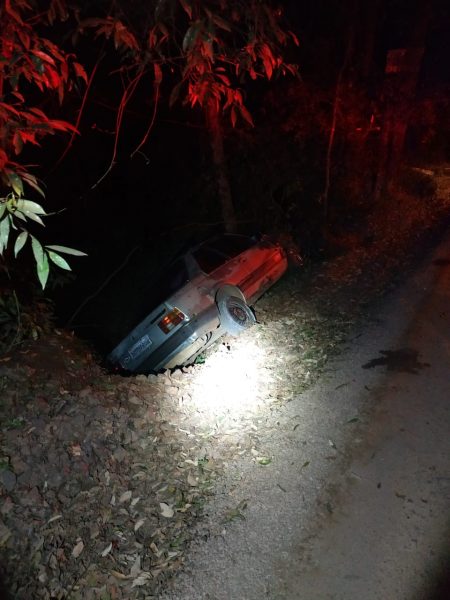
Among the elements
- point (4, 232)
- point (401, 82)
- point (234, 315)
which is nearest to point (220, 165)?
point (234, 315)

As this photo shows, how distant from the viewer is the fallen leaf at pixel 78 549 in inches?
144

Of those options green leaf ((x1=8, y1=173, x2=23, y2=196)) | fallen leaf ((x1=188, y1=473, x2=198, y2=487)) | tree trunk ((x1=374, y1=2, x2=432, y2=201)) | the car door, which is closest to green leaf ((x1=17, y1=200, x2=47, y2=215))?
green leaf ((x1=8, y1=173, x2=23, y2=196))

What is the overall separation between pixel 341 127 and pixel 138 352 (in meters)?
8.29

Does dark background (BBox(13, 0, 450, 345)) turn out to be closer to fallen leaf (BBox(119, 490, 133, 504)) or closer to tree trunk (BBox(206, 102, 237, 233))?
tree trunk (BBox(206, 102, 237, 233))

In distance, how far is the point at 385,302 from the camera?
24.6 ft

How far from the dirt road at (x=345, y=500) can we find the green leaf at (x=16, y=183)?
3249 millimetres

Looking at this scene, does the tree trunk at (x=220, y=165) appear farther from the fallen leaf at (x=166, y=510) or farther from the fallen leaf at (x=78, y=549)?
the fallen leaf at (x=78, y=549)

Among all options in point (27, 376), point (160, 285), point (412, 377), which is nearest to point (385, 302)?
point (412, 377)

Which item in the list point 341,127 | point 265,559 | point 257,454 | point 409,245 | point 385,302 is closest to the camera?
point 265,559

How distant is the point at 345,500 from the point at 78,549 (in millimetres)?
2446

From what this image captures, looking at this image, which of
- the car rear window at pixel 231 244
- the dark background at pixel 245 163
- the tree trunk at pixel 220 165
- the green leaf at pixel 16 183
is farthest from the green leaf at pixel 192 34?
the dark background at pixel 245 163

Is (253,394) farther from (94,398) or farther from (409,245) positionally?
(409,245)

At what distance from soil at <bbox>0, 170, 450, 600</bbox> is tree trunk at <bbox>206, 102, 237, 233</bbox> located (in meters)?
3.84

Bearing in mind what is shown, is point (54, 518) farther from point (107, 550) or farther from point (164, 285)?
point (164, 285)
